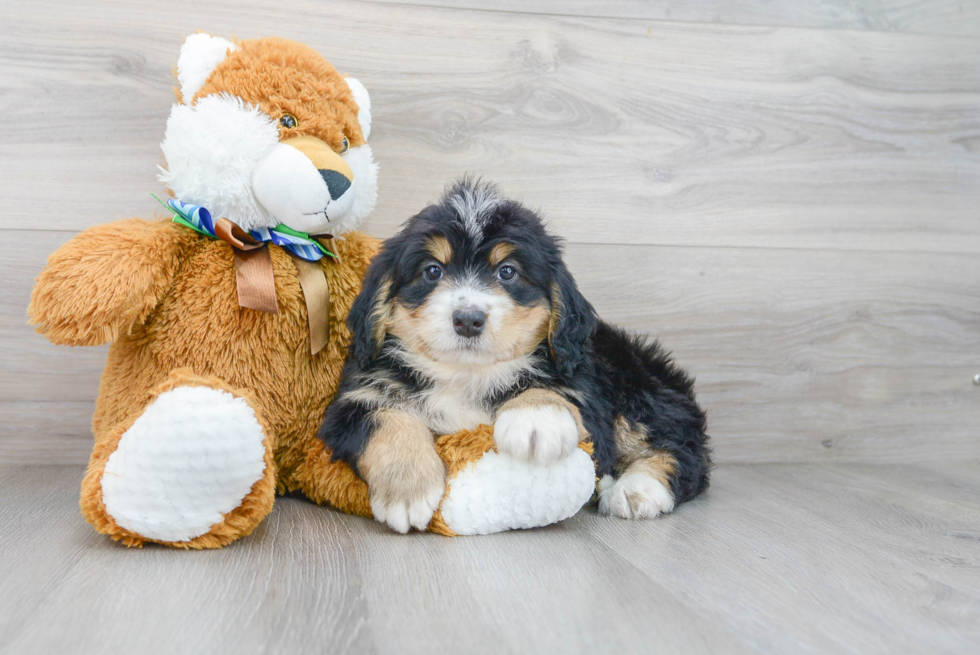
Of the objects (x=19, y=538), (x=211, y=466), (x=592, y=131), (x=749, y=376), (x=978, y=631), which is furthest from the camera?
(x=749, y=376)

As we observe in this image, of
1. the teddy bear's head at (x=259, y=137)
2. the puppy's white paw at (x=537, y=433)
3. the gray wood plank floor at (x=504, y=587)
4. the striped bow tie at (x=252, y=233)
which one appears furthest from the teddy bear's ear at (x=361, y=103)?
the gray wood plank floor at (x=504, y=587)

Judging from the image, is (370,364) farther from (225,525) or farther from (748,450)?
(748,450)

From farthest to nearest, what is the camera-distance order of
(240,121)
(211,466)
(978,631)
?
(240,121)
(211,466)
(978,631)

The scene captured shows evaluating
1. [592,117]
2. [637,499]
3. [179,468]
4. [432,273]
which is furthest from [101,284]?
[592,117]

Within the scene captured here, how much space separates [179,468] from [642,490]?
1.14m

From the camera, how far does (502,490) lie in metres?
1.67

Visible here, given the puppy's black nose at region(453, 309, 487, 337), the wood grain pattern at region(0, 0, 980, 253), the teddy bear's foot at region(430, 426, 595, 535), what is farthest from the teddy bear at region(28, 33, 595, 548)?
the wood grain pattern at region(0, 0, 980, 253)

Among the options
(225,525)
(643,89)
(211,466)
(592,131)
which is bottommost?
(225,525)

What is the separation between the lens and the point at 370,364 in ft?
6.01

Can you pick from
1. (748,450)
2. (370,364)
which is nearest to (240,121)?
(370,364)

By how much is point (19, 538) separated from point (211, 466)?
1.72ft

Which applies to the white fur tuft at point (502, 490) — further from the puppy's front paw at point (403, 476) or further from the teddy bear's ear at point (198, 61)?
the teddy bear's ear at point (198, 61)

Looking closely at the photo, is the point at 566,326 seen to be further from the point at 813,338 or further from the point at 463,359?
the point at 813,338

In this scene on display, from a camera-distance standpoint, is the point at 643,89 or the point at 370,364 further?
the point at 643,89
